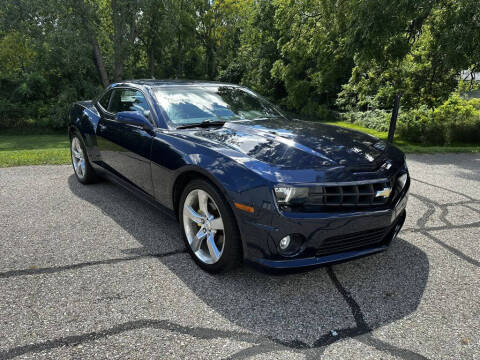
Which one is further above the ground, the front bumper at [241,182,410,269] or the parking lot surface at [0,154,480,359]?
the front bumper at [241,182,410,269]

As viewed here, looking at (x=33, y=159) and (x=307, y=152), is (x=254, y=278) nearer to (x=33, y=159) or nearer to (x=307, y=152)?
(x=307, y=152)

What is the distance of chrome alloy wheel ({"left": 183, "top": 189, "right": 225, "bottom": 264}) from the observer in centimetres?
286

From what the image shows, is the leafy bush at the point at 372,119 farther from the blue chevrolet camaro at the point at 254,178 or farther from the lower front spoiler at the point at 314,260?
the lower front spoiler at the point at 314,260

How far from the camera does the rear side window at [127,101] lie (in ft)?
12.8

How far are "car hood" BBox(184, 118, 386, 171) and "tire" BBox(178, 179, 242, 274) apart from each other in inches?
16.1

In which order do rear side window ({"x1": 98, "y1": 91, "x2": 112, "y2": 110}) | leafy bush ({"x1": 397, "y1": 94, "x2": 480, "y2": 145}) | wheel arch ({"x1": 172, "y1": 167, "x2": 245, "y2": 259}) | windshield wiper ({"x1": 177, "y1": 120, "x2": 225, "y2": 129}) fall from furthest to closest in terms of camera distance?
1. leafy bush ({"x1": 397, "y1": 94, "x2": 480, "y2": 145})
2. rear side window ({"x1": 98, "y1": 91, "x2": 112, "y2": 110})
3. windshield wiper ({"x1": 177, "y1": 120, "x2": 225, "y2": 129})
4. wheel arch ({"x1": 172, "y1": 167, "x2": 245, "y2": 259})

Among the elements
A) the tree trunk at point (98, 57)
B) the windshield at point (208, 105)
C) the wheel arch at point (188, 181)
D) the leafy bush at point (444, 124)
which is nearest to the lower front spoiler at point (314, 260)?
the wheel arch at point (188, 181)

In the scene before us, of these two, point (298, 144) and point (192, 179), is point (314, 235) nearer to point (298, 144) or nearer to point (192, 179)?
point (298, 144)

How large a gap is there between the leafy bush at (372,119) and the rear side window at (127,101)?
14300 mm

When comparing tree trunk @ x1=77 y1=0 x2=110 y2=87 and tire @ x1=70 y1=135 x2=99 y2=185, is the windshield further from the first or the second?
tree trunk @ x1=77 y1=0 x2=110 y2=87

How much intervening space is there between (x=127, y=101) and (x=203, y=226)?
2093mm

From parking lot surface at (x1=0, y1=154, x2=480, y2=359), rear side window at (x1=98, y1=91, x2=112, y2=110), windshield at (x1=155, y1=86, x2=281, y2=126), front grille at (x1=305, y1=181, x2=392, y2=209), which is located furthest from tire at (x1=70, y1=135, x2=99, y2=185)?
front grille at (x1=305, y1=181, x2=392, y2=209)

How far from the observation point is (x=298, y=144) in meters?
2.98

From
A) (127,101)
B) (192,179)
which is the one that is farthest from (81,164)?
(192,179)
